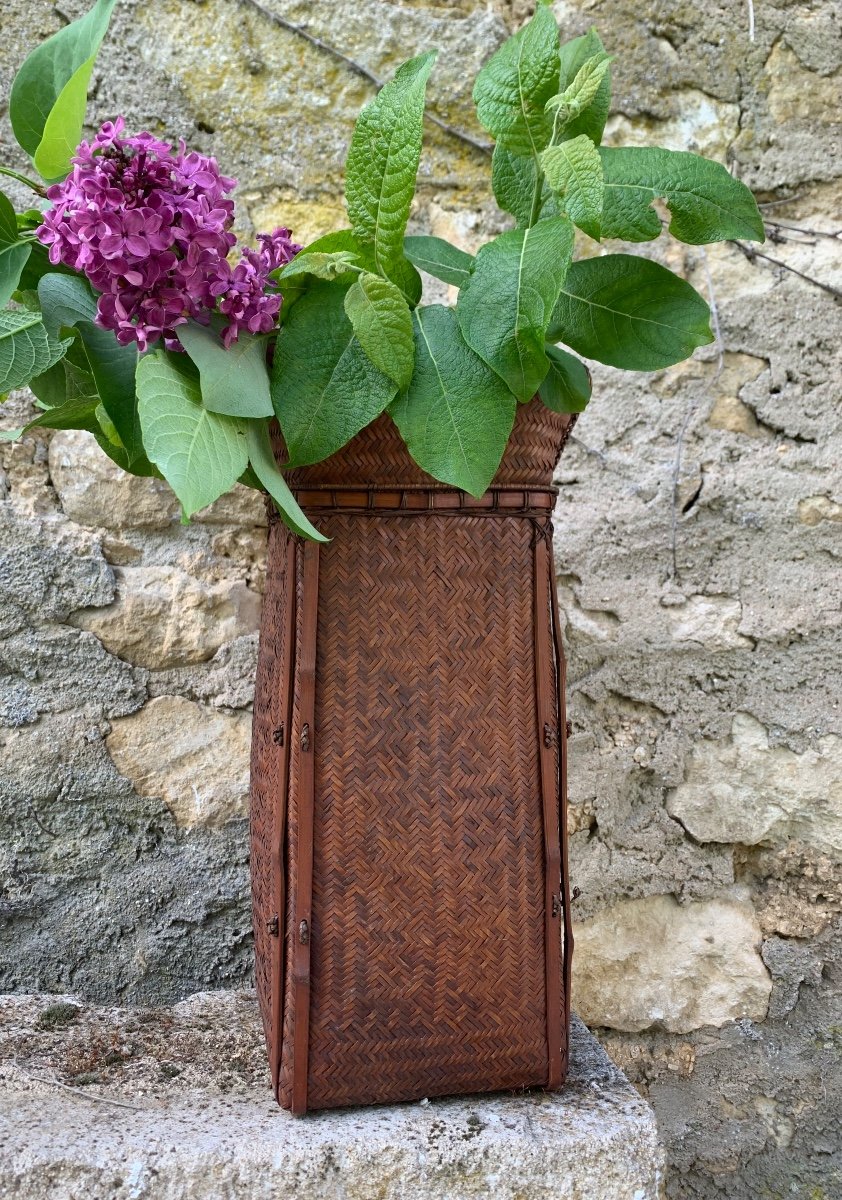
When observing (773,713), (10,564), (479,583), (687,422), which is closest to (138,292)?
(479,583)

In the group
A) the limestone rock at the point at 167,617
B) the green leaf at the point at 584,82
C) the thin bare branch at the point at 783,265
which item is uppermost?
the thin bare branch at the point at 783,265

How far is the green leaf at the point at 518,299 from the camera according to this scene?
68cm

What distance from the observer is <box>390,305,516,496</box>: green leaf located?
27.4 inches

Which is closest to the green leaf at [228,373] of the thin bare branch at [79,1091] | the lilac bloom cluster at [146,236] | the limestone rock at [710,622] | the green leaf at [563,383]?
the lilac bloom cluster at [146,236]

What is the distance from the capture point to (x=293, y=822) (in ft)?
2.43

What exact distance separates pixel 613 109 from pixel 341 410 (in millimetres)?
780

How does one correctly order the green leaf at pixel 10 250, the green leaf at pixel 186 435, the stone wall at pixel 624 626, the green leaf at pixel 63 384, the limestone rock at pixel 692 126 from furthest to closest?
the limestone rock at pixel 692 126, the stone wall at pixel 624 626, the green leaf at pixel 63 384, the green leaf at pixel 10 250, the green leaf at pixel 186 435

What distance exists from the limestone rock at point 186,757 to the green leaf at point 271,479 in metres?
0.51

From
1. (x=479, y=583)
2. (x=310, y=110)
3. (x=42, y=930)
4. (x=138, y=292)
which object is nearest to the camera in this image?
(x=138, y=292)

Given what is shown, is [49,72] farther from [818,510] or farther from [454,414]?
[818,510]

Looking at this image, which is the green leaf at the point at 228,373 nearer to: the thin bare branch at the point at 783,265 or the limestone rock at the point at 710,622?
the limestone rock at the point at 710,622

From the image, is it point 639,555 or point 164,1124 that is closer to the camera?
point 164,1124

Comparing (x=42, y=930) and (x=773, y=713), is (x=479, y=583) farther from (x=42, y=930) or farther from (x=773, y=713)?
(x=42, y=930)

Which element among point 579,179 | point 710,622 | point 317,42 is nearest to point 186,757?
point 710,622
